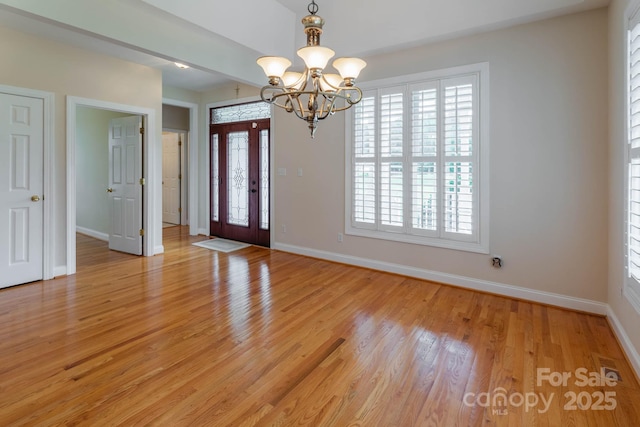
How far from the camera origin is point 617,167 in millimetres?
2646

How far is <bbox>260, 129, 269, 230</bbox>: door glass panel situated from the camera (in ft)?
18.4

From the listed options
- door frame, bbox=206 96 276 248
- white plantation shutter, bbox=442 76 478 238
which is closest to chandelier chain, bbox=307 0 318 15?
white plantation shutter, bbox=442 76 478 238

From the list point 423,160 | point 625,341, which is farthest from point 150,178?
point 625,341

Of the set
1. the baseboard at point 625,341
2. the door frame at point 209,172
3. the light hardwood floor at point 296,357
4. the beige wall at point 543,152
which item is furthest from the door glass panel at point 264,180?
the baseboard at point 625,341

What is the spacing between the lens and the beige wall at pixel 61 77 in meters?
3.62

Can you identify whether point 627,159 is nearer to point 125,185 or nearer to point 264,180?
point 264,180

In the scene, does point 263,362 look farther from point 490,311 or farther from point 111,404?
point 490,311

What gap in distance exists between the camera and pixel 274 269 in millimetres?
4449

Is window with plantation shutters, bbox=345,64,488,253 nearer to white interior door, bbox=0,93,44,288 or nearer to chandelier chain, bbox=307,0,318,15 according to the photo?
chandelier chain, bbox=307,0,318,15

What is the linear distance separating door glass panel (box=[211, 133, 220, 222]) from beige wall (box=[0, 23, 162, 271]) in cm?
172

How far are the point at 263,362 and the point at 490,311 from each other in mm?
2164

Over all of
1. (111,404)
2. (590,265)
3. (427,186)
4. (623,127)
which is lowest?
(111,404)

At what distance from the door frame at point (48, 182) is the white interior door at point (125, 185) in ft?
3.79

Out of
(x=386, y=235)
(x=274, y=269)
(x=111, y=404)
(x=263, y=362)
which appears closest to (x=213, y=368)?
(x=263, y=362)
